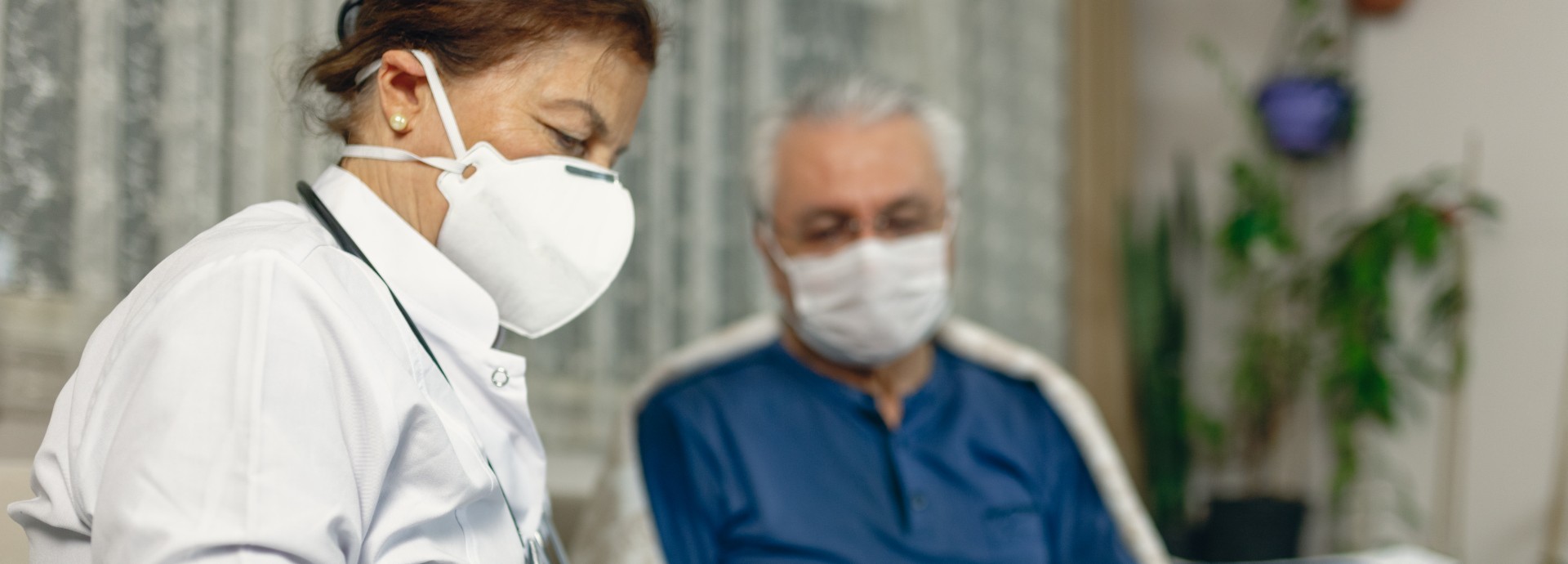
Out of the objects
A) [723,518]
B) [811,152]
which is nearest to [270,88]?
[811,152]

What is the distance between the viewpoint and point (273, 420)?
0.73m

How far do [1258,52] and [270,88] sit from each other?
2701 mm

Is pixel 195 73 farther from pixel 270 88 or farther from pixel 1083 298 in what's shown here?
pixel 1083 298

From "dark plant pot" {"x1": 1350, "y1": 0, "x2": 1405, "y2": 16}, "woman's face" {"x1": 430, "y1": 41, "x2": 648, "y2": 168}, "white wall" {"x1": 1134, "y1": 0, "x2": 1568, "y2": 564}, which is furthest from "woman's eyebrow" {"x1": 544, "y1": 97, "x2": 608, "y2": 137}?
"dark plant pot" {"x1": 1350, "y1": 0, "x2": 1405, "y2": 16}

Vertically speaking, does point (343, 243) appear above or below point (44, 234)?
above

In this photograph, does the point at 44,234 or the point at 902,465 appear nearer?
the point at 44,234

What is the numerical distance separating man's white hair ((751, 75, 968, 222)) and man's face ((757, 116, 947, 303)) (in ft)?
0.05

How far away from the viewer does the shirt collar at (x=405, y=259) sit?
95cm

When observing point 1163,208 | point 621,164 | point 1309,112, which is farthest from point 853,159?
point 1163,208

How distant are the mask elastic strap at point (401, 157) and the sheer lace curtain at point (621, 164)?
31cm

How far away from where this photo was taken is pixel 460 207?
3.24 feet

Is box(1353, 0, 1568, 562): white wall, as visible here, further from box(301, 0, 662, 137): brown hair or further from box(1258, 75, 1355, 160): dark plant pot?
box(301, 0, 662, 137): brown hair

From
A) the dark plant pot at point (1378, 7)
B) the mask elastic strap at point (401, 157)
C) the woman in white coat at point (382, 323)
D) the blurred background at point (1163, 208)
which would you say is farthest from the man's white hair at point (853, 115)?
the dark plant pot at point (1378, 7)

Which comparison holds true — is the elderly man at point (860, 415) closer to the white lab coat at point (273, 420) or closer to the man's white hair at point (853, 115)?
the man's white hair at point (853, 115)
